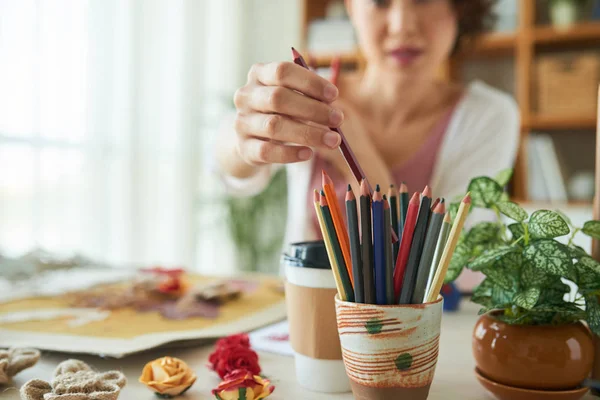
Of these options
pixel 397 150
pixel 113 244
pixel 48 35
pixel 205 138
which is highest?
pixel 48 35

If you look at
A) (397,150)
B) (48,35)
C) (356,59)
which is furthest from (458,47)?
(48,35)

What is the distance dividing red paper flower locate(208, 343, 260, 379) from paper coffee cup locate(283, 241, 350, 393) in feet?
0.15

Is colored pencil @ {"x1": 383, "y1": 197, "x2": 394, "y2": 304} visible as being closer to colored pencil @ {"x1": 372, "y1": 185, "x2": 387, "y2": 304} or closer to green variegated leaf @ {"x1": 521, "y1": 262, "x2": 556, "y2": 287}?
colored pencil @ {"x1": 372, "y1": 185, "x2": 387, "y2": 304}

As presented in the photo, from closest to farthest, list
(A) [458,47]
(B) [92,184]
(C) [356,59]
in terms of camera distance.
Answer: (A) [458,47] < (B) [92,184] < (C) [356,59]

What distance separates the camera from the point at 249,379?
396 mm

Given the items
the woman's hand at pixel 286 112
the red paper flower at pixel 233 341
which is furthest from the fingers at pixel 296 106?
the red paper flower at pixel 233 341

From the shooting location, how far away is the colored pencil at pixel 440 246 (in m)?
0.35

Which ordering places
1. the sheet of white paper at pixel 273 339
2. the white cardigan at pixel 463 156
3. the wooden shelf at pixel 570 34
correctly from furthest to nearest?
the wooden shelf at pixel 570 34 → the white cardigan at pixel 463 156 → the sheet of white paper at pixel 273 339

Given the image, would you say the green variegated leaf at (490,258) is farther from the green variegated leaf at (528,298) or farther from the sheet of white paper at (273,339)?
the sheet of white paper at (273,339)

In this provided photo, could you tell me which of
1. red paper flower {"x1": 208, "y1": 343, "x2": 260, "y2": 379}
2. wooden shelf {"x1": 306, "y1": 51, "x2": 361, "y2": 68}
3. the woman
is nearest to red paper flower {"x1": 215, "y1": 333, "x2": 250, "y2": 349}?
red paper flower {"x1": 208, "y1": 343, "x2": 260, "y2": 379}

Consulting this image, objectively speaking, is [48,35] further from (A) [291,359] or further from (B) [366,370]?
(B) [366,370]

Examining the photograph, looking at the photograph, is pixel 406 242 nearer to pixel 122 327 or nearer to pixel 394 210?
pixel 394 210

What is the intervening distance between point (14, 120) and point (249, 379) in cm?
142

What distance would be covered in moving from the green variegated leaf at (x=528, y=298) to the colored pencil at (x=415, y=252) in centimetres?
9
